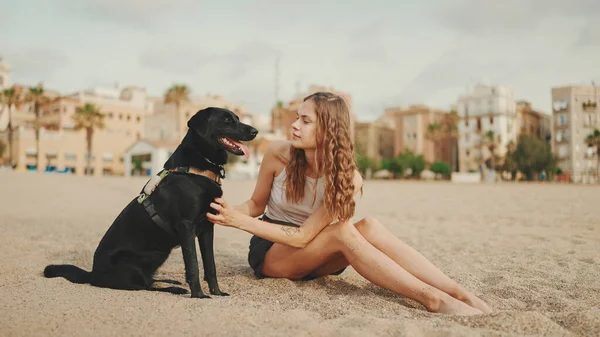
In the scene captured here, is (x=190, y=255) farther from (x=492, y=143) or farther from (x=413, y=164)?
(x=492, y=143)

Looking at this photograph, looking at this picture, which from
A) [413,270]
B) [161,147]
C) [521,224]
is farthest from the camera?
[161,147]

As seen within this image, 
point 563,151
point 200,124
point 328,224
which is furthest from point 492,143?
point 200,124

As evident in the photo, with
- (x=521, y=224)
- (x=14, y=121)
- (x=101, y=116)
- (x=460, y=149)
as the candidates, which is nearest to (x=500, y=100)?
(x=460, y=149)

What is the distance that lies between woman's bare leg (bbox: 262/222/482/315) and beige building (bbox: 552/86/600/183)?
6684 centimetres

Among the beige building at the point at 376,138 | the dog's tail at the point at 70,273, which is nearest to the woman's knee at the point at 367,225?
the dog's tail at the point at 70,273

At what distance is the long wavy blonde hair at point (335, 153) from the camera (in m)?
3.55

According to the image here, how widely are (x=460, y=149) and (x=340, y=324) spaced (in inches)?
2827

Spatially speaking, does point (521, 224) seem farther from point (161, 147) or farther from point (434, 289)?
point (161, 147)

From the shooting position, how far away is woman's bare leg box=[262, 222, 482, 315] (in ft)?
10.7

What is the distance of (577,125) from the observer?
6334 cm

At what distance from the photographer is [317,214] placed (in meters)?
3.67

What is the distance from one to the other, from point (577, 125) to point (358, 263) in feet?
229

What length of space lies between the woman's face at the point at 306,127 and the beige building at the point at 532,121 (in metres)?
73.6

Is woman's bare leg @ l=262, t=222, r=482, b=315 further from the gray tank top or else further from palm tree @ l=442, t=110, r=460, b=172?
palm tree @ l=442, t=110, r=460, b=172
